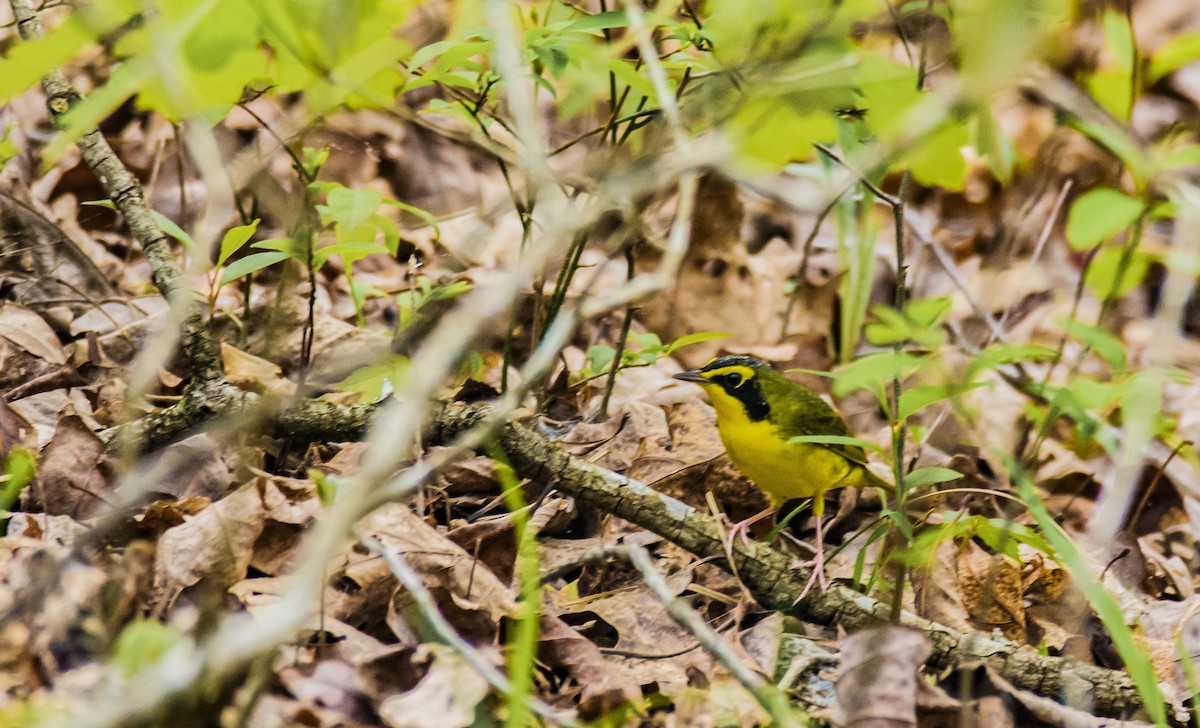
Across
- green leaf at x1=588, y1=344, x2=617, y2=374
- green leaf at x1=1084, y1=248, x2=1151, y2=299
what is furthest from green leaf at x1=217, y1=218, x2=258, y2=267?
green leaf at x1=1084, y1=248, x2=1151, y2=299

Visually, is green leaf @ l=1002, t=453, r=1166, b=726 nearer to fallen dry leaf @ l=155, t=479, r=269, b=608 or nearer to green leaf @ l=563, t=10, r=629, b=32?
green leaf @ l=563, t=10, r=629, b=32

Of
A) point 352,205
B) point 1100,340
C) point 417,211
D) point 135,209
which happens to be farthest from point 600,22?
point 135,209

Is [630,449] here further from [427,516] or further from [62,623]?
[62,623]

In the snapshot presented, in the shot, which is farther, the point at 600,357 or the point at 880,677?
the point at 600,357

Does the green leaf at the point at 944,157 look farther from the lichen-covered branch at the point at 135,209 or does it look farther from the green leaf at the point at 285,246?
the lichen-covered branch at the point at 135,209

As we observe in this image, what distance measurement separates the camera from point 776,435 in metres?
3.89

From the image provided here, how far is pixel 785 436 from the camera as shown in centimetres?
401

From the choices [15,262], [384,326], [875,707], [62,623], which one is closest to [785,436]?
[875,707]

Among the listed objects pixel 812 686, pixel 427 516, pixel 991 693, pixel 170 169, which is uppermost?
pixel 170 169

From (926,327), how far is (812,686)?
1.08 meters

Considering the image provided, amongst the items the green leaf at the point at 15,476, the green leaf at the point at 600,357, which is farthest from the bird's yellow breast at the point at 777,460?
the green leaf at the point at 15,476

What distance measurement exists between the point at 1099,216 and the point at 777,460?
195 cm

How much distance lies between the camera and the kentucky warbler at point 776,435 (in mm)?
3852

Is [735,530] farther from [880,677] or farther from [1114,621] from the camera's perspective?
[1114,621]
